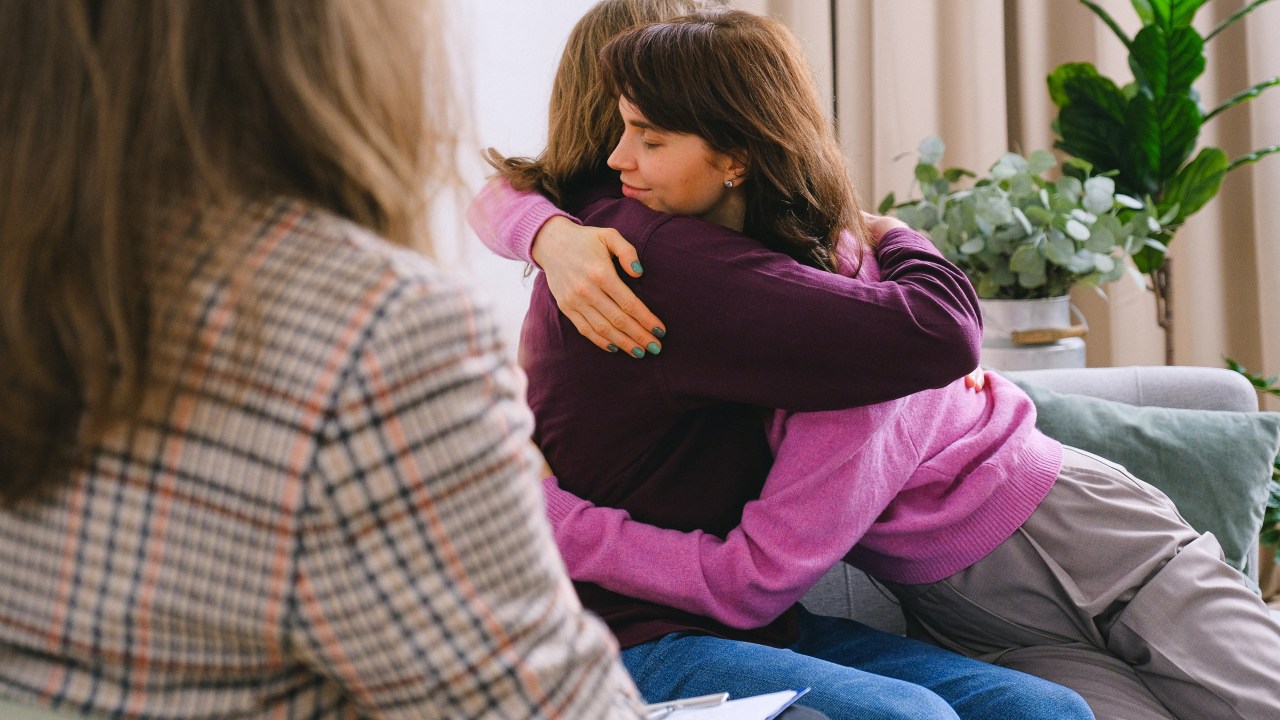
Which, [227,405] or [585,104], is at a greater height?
[585,104]

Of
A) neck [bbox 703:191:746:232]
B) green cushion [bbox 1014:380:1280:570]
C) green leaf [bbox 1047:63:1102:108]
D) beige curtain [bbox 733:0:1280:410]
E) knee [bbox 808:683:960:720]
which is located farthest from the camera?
beige curtain [bbox 733:0:1280:410]

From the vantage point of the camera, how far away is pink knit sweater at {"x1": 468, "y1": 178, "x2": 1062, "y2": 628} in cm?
117

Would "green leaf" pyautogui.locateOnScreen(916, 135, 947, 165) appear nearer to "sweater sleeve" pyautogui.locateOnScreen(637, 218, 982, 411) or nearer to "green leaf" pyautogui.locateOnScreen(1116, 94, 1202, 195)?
"green leaf" pyautogui.locateOnScreen(1116, 94, 1202, 195)

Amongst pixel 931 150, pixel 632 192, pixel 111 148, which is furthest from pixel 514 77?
pixel 111 148

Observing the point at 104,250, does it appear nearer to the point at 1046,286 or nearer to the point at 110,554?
the point at 110,554

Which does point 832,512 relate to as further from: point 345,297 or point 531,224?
point 345,297

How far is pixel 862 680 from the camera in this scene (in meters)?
1.10

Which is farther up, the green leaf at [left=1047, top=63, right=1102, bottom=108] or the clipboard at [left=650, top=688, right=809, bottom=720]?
the green leaf at [left=1047, top=63, right=1102, bottom=108]

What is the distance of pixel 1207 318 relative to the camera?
2713 mm

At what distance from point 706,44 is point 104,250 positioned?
0.78 m

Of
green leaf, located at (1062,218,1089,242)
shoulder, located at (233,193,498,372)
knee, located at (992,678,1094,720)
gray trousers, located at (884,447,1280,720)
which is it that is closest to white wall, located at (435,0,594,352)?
green leaf, located at (1062,218,1089,242)

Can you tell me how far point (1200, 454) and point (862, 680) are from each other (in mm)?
734

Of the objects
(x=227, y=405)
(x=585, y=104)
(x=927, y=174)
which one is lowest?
(x=227, y=405)

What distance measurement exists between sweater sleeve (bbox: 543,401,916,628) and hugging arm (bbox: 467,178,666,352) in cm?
20
